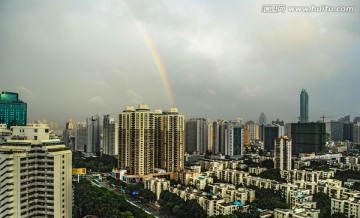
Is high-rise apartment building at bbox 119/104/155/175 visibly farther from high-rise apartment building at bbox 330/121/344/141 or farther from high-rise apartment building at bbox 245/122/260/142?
high-rise apartment building at bbox 330/121/344/141

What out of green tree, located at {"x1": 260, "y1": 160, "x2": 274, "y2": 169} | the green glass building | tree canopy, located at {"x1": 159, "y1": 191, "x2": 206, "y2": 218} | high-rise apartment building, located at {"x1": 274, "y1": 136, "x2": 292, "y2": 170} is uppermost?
the green glass building

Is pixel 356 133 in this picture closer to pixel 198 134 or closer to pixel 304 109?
pixel 304 109

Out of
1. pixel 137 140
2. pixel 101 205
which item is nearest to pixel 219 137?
pixel 137 140

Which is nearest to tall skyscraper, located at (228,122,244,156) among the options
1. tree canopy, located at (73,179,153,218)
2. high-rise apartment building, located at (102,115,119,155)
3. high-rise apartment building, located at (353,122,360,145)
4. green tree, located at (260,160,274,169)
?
green tree, located at (260,160,274,169)

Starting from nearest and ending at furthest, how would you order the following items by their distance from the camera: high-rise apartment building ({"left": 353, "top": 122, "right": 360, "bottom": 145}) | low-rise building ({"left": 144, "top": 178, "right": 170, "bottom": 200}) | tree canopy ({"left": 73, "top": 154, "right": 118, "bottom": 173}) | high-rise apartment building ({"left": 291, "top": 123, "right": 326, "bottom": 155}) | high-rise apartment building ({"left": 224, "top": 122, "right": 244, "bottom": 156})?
low-rise building ({"left": 144, "top": 178, "right": 170, "bottom": 200}) < tree canopy ({"left": 73, "top": 154, "right": 118, "bottom": 173}) < high-rise apartment building ({"left": 224, "top": 122, "right": 244, "bottom": 156}) < high-rise apartment building ({"left": 291, "top": 123, "right": 326, "bottom": 155}) < high-rise apartment building ({"left": 353, "top": 122, "right": 360, "bottom": 145})

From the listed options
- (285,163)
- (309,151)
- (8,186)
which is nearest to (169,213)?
(8,186)

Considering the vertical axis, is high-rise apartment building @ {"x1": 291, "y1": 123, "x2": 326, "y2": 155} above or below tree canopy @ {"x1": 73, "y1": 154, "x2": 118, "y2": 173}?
above

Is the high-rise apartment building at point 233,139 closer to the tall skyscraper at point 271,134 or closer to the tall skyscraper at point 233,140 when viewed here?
the tall skyscraper at point 233,140

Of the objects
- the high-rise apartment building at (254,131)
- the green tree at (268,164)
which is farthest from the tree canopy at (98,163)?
the high-rise apartment building at (254,131)
